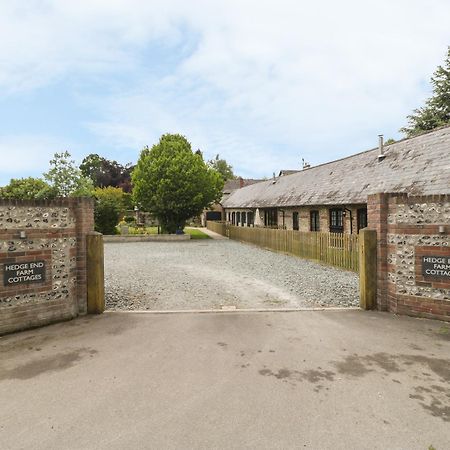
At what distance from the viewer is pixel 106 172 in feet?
246

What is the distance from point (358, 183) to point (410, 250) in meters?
12.7

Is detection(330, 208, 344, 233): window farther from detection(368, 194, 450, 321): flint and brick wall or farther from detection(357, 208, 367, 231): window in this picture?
detection(368, 194, 450, 321): flint and brick wall

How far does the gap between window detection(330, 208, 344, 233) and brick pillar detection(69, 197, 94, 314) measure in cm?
1542

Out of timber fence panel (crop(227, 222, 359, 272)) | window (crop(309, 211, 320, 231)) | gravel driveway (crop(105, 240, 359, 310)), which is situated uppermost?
window (crop(309, 211, 320, 231))

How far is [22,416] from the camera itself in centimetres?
345

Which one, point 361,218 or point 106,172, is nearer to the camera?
point 361,218

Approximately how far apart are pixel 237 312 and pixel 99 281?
323 centimetres

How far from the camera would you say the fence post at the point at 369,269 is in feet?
23.8

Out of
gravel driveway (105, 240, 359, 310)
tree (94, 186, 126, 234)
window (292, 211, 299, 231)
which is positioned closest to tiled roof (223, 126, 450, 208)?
window (292, 211, 299, 231)

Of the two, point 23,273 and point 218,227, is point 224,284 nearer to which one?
point 23,273

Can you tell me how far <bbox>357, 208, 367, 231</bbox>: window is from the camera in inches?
661

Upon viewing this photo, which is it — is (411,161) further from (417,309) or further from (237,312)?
(237,312)

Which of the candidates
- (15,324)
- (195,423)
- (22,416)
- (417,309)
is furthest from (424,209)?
(15,324)

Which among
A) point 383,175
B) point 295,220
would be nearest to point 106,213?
point 295,220
